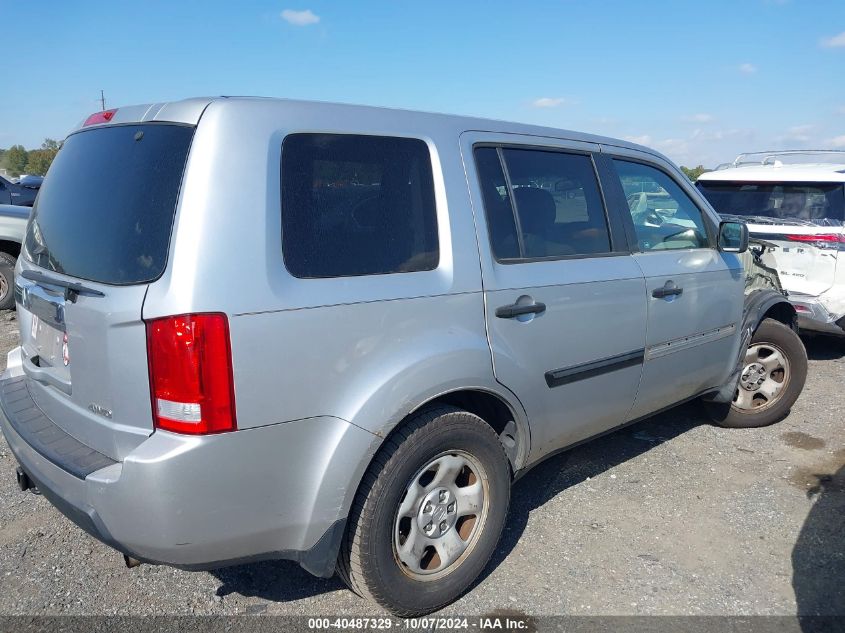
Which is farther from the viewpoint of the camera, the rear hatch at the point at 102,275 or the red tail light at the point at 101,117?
the red tail light at the point at 101,117

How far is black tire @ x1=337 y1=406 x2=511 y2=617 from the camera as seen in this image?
7.93 ft

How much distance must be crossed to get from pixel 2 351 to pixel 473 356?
5.70 metres

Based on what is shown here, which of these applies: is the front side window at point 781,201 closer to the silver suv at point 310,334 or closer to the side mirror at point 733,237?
the side mirror at point 733,237

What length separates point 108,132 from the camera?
2580 millimetres

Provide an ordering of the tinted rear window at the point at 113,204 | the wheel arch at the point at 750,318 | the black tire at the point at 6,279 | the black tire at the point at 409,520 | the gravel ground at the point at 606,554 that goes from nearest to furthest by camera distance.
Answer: the tinted rear window at the point at 113,204, the black tire at the point at 409,520, the gravel ground at the point at 606,554, the wheel arch at the point at 750,318, the black tire at the point at 6,279

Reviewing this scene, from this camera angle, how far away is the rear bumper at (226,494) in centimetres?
204

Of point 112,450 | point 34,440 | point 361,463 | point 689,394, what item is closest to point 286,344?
point 361,463

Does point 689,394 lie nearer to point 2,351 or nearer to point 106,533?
point 106,533

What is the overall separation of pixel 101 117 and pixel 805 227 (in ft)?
18.2

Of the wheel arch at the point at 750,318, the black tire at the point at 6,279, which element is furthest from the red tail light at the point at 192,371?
the black tire at the point at 6,279

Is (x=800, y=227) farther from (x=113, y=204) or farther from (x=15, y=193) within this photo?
(x=15, y=193)

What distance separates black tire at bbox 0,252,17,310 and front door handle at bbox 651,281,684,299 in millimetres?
7370

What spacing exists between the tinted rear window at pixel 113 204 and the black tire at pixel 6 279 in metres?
6.06

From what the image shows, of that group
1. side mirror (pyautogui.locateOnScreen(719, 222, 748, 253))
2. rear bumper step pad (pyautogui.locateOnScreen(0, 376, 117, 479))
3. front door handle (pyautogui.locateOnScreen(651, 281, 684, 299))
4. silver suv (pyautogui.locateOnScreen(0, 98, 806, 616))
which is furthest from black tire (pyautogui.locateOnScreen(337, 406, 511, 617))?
side mirror (pyautogui.locateOnScreen(719, 222, 748, 253))
